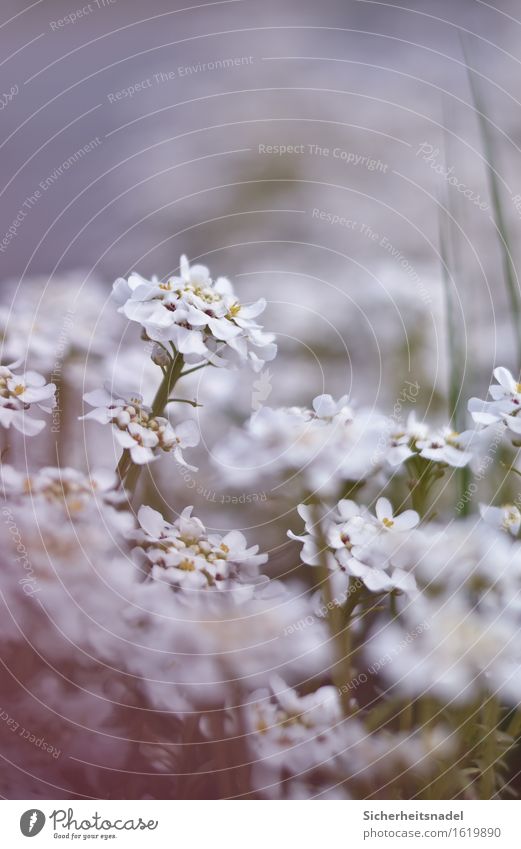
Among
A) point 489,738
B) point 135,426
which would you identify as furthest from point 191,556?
point 489,738

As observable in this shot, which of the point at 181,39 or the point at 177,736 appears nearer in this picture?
the point at 177,736

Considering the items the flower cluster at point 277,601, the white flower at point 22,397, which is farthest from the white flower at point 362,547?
the white flower at point 22,397
